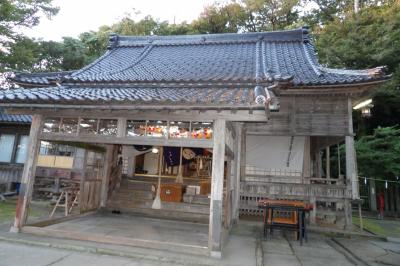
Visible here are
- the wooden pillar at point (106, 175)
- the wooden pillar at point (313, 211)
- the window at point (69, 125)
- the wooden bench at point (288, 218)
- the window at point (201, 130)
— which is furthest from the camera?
the wooden pillar at point (106, 175)

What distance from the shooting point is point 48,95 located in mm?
6809

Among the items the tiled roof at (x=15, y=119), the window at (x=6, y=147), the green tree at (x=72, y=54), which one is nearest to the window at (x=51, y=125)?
the tiled roof at (x=15, y=119)

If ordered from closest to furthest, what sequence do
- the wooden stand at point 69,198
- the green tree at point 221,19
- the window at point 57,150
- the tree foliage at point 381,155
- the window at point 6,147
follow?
the wooden stand at point 69,198, the window at point 57,150, the tree foliage at point 381,155, the window at point 6,147, the green tree at point 221,19

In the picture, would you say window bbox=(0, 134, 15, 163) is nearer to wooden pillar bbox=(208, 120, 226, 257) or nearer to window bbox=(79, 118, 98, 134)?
window bbox=(79, 118, 98, 134)

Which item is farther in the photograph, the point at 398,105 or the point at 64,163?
the point at 398,105

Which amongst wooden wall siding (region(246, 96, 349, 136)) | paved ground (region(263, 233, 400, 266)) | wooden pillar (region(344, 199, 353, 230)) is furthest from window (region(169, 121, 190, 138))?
wooden pillar (region(344, 199, 353, 230))

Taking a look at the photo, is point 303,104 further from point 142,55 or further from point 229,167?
point 142,55

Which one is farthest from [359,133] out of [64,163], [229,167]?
[64,163]

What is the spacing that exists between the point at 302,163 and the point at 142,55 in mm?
9118

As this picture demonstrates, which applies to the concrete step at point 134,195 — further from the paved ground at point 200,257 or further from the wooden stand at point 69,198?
the paved ground at point 200,257

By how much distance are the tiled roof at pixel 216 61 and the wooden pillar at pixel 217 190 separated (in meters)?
3.33

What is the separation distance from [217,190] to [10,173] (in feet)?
43.7

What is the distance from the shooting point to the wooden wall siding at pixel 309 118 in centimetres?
994

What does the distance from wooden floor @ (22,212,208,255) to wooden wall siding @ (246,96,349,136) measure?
14.9ft
